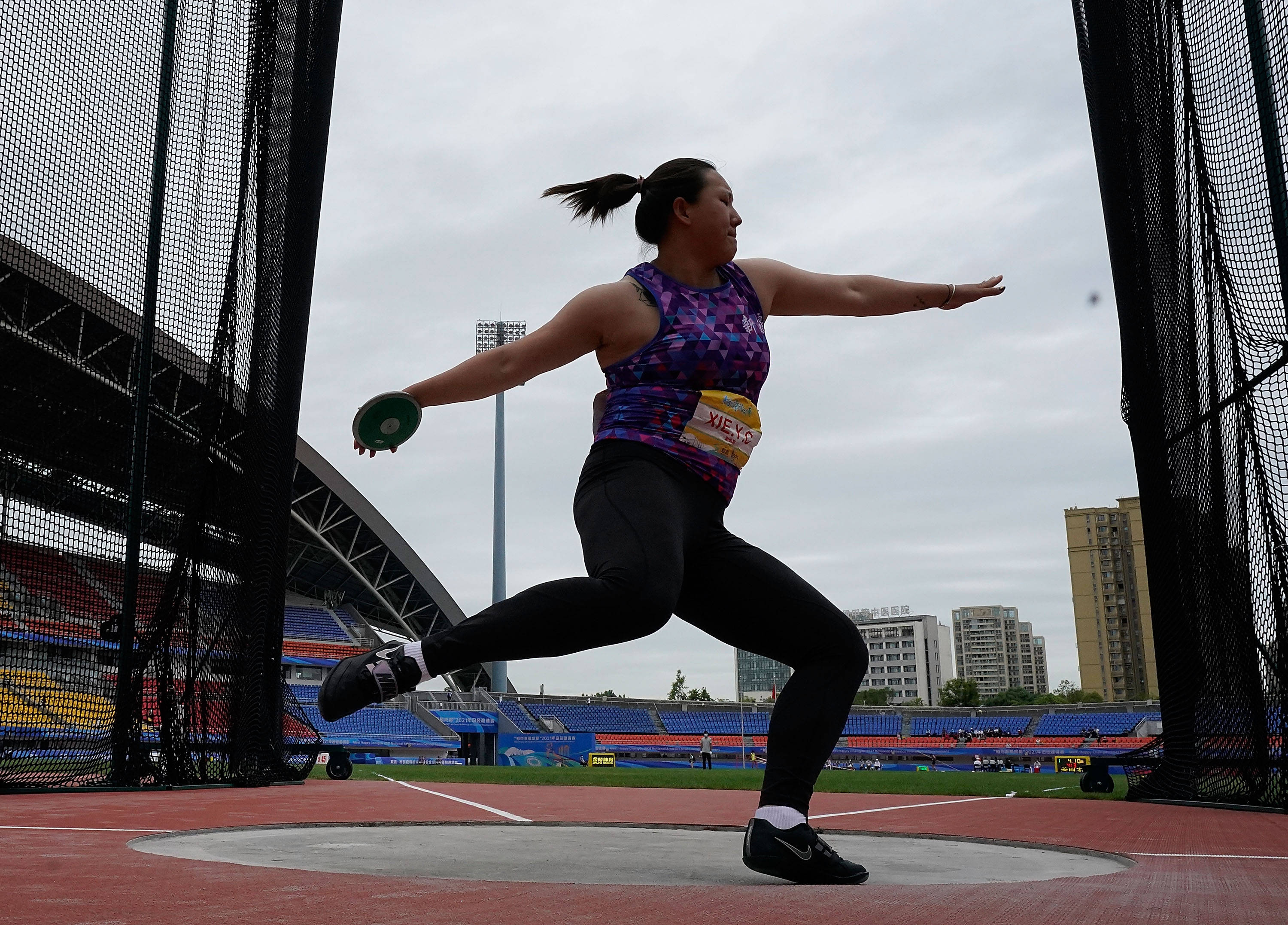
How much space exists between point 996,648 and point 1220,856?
6087 inches

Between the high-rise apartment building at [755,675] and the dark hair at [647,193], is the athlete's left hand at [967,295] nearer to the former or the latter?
the dark hair at [647,193]

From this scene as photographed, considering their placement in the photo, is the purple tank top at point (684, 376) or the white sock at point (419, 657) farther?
the purple tank top at point (684, 376)

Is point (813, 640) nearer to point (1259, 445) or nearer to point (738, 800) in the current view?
point (1259, 445)

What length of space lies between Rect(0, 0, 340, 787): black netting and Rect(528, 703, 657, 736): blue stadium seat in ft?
120

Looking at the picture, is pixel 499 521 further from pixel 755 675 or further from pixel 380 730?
pixel 755 675

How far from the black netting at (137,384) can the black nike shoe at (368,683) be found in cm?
423

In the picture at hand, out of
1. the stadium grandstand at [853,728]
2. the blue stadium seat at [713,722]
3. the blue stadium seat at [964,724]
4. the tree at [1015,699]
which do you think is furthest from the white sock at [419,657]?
the tree at [1015,699]

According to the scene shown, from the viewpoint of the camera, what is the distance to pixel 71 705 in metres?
6.39

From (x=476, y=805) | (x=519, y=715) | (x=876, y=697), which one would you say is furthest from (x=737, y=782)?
(x=876, y=697)

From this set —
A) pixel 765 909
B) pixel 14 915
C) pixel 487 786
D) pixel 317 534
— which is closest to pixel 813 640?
pixel 765 909

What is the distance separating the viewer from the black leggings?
2080 millimetres

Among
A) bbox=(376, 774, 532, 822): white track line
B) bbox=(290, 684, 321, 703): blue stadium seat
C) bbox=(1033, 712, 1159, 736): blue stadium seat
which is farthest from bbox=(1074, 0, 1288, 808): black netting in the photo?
bbox=(1033, 712, 1159, 736): blue stadium seat

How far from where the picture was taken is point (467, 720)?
38750 mm

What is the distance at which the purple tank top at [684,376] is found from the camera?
2338mm
